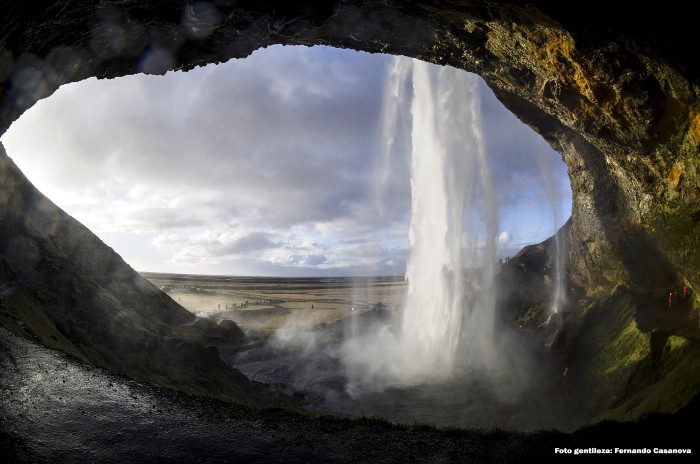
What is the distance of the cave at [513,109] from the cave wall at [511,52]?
0.05 m

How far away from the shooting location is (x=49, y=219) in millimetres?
19734

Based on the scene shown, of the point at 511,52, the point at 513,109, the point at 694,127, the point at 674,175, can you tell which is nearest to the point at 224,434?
the point at 694,127

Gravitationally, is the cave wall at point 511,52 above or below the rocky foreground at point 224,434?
above

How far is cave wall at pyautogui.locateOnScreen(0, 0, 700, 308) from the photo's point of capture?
8.25m

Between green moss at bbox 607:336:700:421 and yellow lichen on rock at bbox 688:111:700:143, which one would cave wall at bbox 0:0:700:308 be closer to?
yellow lichen on rock at bbox 688:111:700:143

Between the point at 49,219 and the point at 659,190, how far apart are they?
92.7 ft

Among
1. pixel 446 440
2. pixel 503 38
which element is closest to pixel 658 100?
pixel 503 38

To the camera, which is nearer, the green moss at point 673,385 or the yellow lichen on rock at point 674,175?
the green moss at point 673,385

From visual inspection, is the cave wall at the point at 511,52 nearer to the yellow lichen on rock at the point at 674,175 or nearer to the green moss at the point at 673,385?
the yellow lichen on rock at the point at 674,175

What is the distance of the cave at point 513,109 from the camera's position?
8422mm

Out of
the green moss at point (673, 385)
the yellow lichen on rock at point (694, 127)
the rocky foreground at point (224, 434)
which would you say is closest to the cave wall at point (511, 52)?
the yellow lichen on rock at point (694, 127)

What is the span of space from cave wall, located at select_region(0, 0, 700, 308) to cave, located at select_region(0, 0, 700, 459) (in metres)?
0.05

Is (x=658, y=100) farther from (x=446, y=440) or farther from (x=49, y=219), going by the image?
(x=49, y=219)

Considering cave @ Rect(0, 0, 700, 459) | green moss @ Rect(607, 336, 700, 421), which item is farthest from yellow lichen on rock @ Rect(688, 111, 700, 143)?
green moss @ Rect(607, 336, 700, 421)
